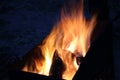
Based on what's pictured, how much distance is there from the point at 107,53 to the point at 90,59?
78cm

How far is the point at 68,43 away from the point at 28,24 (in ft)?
10.7

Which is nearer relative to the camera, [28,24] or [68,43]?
[68,43]

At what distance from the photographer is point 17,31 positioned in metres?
6.52

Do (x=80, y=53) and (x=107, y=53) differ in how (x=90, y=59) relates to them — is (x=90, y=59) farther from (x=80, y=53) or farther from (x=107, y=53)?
(x=107, y=53)

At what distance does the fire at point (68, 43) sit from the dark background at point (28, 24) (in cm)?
107

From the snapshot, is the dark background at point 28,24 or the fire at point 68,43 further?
the dark background at point 28,24

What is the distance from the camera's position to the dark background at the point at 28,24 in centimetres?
554

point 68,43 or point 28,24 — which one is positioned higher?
point 28,24

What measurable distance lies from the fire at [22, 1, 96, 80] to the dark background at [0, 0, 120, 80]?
1.07 m

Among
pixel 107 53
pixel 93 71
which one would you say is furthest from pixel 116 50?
pixel 93 71

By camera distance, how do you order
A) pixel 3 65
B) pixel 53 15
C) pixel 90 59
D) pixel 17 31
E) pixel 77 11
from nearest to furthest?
pixel 90 59 → pixel 77 11 → pixel 3 65 → pixel 17 31 → pixel 53 15

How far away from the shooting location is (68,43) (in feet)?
12.3

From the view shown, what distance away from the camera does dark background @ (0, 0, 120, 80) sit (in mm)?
5543

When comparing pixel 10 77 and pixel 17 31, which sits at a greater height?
pixel 17 31
